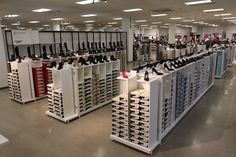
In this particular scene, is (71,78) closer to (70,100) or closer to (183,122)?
(70,100)

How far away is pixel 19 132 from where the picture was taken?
12.9 ft

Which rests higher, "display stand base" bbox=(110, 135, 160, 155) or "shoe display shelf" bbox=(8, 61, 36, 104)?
"shoe display shelf" bbox=(8, 61, 36, 104)

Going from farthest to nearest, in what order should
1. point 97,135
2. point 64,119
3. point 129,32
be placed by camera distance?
point 129,32
point 64,119
point 97,135

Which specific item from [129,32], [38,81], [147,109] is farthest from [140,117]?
[129,32]

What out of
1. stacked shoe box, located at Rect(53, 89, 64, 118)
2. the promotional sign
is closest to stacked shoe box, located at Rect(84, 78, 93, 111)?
stacked shoe box, located at Rect(53, 89, 64, 118)

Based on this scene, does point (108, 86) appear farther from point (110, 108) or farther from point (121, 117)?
point (121, 117)

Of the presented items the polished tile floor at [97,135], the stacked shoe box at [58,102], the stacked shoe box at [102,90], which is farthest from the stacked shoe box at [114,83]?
the stacked shoe box at [58,102]

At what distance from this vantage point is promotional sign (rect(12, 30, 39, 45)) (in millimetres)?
6793

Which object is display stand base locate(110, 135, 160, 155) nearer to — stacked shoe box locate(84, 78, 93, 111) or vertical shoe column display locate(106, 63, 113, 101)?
stacked shoe box locate(84, 78, 93, 111)

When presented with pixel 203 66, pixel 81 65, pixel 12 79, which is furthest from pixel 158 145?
pixel 12 79

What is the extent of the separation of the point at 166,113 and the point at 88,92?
2110 millimetres

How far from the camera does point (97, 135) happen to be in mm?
3754

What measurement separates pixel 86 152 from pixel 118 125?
0.74 m

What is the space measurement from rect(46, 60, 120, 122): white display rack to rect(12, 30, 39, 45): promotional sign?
3.33m
